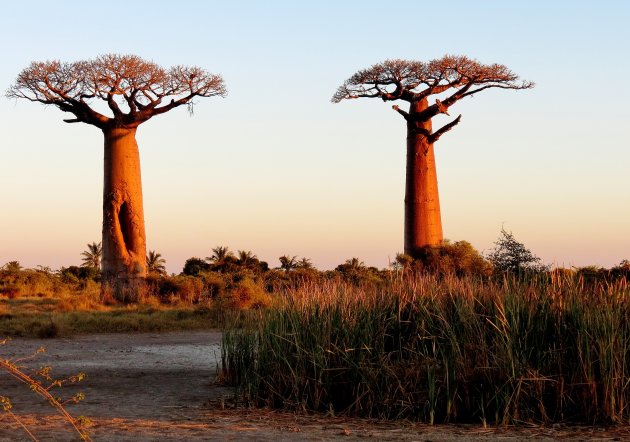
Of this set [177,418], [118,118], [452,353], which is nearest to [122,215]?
[118,118]

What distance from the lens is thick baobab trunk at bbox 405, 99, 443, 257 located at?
3002 centimetres

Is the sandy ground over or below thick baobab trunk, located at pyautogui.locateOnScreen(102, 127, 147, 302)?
below

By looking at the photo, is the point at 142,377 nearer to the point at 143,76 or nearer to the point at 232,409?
the point at 232,409

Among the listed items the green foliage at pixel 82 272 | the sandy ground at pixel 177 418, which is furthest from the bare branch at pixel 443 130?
the sandy ground at pixel 177 418

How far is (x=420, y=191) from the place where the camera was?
30109mm

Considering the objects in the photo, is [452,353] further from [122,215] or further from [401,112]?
[401,112]

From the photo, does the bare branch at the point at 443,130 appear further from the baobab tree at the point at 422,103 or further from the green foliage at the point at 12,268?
the green foliage at the point at 12,268

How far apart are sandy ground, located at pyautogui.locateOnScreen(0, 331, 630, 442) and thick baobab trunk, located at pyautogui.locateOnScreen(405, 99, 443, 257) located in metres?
17.3

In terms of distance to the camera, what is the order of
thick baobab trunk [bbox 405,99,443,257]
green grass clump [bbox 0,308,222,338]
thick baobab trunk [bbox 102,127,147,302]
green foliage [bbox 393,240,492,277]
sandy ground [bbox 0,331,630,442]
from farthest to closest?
thick baobab trunk [bbox 405,99,443,257]
green foliage [bbox 393,240,492,277]
thick baobab trunk [bbox 102,127,147,302]
green grass clump [bbox 0,308,222,338]
sandy ground [bbox 0,331,630,442]

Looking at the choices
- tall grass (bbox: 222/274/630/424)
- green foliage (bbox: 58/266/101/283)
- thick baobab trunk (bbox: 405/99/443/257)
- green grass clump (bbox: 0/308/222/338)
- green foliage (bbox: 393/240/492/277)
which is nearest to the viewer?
tall grass (bbox: 222/274/630/424)

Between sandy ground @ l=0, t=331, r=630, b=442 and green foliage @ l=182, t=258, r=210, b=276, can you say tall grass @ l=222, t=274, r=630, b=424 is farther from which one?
green foliage @ l=182, t=258, r=210, b=276

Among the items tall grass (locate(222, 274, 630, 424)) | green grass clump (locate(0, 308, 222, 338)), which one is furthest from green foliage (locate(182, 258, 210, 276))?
tall grass (locate(222, 274, 630, 424))

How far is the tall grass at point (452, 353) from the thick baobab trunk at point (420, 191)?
20248mm

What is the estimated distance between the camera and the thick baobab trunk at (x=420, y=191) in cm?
3002
